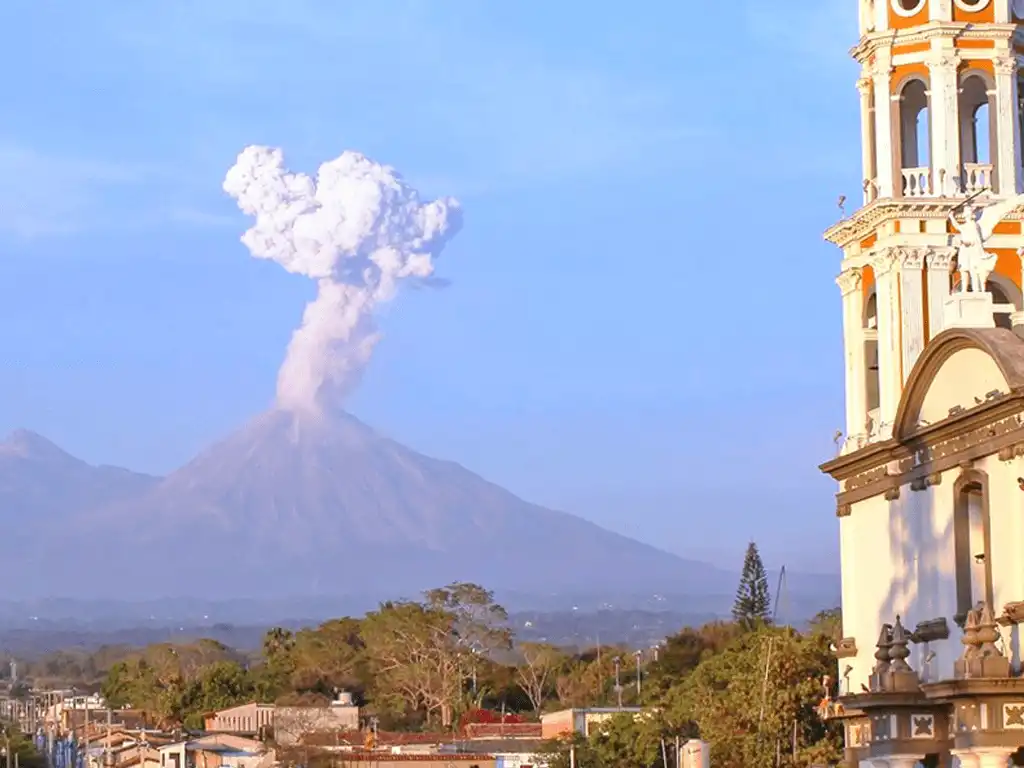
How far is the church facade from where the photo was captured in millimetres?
34094

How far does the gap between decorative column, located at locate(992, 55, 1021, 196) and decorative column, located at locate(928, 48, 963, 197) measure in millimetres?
722

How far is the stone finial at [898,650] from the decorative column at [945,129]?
9722 mm

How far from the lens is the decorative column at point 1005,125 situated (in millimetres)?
41875

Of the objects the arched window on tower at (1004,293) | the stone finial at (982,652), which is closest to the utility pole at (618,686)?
the arched window on tower at (1004,293)

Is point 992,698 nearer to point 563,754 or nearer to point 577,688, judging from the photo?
point 563,754

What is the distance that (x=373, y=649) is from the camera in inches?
5015

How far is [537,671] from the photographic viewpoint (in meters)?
124

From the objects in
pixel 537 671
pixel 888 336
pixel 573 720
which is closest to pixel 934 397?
pixel 888 336

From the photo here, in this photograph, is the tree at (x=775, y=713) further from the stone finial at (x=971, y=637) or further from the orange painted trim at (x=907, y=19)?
the stone finial at (x=971, y=637)

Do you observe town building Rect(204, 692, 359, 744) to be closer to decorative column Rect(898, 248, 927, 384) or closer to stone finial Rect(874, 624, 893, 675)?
decorative column Rect(898, 248, 927, 384)

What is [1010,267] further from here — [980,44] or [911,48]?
[911,48]

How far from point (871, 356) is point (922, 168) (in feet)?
11.9

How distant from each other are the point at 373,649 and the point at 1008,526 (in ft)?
311

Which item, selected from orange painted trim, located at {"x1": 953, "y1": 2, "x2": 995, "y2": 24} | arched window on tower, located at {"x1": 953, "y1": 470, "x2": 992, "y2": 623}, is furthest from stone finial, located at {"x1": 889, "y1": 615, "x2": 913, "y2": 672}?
orange painted trim, located at {"x1": 953, "y1": 2, "x2": 995, "y2": 24}
